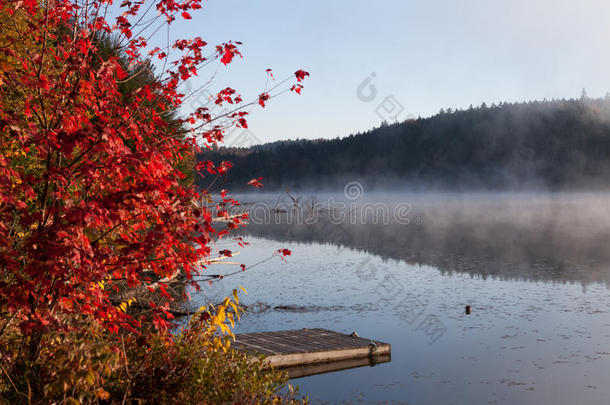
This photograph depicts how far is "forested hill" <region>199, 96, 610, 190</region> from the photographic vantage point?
152500mm

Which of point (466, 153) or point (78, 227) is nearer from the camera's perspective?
point (78, 227)

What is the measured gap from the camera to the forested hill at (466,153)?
152 m

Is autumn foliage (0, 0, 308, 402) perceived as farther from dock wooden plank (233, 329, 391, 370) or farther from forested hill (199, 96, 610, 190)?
forested hill (199, 96, 610, 190)

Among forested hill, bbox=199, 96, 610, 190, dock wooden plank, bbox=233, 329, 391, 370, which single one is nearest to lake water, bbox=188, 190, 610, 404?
dock wooden plank, bbox=233, 329, 391, 370

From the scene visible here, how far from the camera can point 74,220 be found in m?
5.24

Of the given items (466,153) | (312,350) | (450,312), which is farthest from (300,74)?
(466,153)

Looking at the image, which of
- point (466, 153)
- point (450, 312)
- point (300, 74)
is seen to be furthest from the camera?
point (466, 153)

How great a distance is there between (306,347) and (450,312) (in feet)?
24.1

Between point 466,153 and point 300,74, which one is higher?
point 466,153

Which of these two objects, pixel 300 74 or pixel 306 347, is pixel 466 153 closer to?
pixel 306 347

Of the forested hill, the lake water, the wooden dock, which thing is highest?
the forested hill

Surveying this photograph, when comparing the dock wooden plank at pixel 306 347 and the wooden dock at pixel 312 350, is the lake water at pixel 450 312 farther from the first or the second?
the dock wooden plank at pixel 306 347

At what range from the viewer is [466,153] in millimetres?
172250

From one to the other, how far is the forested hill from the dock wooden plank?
127770 mm
